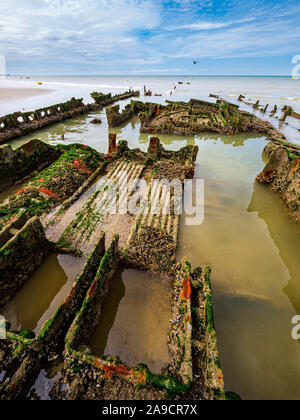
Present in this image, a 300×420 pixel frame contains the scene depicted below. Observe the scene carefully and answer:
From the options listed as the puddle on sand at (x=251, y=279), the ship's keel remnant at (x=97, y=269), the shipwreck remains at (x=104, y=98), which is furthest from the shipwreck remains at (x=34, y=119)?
the puddle on sand at (x=251, y=279)

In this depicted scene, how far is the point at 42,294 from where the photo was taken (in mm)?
5387

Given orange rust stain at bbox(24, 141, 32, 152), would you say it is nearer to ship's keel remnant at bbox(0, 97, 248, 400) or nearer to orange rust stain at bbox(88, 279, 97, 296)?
ship's keel remnant at bbox(0, 97, 248, 400)

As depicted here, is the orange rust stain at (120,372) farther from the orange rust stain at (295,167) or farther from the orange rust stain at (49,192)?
the orange rust stain at (295,167)

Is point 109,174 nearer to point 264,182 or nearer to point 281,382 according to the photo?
point 264,182

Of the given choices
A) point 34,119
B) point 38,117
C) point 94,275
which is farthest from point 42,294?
point 38,117

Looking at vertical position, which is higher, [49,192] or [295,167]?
[295,167]

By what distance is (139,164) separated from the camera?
1177 cm

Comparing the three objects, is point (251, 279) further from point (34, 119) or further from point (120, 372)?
point (34, 119)

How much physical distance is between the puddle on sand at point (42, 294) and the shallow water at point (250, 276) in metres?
1.67

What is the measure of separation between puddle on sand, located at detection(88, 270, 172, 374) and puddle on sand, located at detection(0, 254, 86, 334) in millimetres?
1365

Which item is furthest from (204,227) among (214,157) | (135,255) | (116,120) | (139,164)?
(116,120)

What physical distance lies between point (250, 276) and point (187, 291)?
9.96ft

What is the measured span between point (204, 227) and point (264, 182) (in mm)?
5923

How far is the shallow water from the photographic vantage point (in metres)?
4.26
